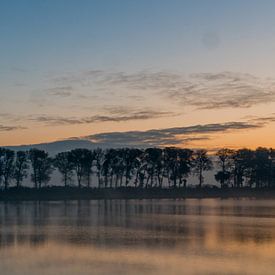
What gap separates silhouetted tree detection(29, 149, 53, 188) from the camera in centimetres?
7156

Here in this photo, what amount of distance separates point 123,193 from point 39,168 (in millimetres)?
11451

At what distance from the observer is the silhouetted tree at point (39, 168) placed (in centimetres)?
7156

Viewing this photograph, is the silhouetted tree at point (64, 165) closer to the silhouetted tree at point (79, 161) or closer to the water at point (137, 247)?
the silhouetted tree at point (79, 161)

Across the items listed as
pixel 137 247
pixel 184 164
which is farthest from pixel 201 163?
pixel 137 247

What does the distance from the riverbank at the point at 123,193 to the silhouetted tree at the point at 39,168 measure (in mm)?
1228

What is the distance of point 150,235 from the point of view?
2636 cm

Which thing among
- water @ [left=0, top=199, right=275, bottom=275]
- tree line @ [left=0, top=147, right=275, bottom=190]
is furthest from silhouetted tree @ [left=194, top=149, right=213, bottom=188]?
water @ [left=0, top=199, right=275, bottom=275]

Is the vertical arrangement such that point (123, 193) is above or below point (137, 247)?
above

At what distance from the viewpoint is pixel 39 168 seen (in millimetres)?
71938

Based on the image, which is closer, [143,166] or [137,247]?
[137,247]

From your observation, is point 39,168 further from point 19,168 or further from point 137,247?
point 137,247

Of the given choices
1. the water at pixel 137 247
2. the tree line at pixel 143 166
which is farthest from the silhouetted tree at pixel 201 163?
the water at pixel 137 247

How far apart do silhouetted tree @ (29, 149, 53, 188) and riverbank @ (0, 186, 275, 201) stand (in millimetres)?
1228

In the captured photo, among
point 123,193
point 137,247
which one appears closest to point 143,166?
point 123,193
